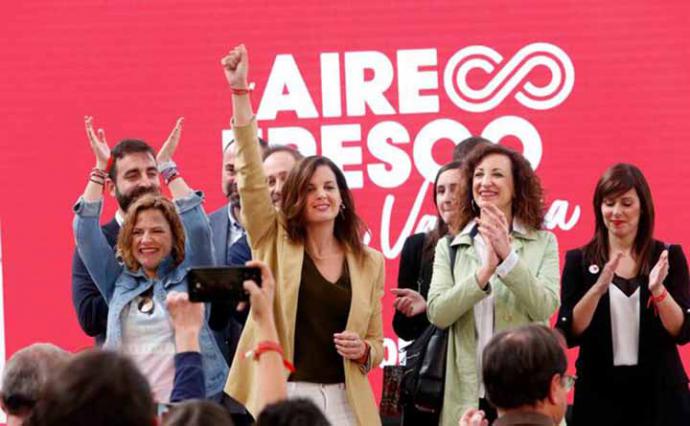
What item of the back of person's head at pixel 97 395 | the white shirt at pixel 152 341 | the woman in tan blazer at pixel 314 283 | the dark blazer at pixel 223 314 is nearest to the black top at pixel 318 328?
the woman in tan blazer at pixel 314 283

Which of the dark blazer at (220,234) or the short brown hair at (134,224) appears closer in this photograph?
the short brown hair at (134,224)

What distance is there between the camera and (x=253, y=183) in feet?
14.9

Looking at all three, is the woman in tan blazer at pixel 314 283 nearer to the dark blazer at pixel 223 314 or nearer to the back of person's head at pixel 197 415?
the dark blazer at pixel 223 314

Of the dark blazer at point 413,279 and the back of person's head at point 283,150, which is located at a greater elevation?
the back of person's head at point 283,150

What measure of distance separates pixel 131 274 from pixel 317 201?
2.31 feet

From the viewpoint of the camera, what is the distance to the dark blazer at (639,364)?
506 cm

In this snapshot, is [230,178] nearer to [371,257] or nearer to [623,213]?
[371,257]

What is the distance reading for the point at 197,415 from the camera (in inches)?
112

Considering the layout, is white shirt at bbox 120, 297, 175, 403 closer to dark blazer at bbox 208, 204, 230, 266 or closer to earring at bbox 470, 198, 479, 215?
dark blazer at bbox 208, 204, 230, 266

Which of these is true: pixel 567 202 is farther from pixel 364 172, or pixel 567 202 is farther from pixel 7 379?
pixel 7 379

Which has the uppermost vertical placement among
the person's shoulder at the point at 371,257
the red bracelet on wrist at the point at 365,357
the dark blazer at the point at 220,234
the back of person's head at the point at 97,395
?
the dark blazer at the point at 220,234

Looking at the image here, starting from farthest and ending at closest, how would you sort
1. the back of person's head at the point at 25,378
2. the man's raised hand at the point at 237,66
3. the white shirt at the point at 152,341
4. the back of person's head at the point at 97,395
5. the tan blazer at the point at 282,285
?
the white shirt at the point at 152,341 → the tan blazer at the point at 282,285 → the man's raised hand at the point at 237,66 → the back of person's head at the point at 25,378 → the back of person's head at the point at 97,395

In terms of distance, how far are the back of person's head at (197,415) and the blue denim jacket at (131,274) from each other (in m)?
1.94

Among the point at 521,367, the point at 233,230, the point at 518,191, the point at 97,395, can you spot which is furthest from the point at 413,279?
the point at 97,395
